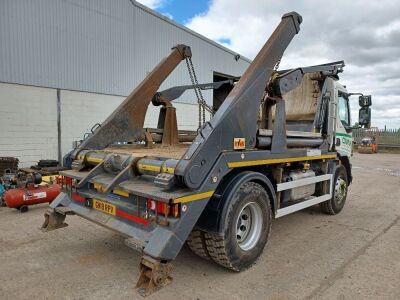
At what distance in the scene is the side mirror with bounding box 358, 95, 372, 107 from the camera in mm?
6348

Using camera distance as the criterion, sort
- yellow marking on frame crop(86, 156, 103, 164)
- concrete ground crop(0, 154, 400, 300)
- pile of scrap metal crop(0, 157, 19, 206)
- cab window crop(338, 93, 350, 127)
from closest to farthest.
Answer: concrete ground crop(0, 154, 400, 300), yellow marking on frame crop(86, 156, 103, 164), cab window crop(338, 93, 350, 127), pile of scrap metal crop(0, 157, 19, 206)

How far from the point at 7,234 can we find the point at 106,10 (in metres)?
9.60

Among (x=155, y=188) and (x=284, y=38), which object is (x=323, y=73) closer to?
(x=284, y=38)

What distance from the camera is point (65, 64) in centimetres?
1091

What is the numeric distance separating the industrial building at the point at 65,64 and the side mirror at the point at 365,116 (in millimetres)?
8742

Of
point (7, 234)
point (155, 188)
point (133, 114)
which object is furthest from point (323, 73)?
point (7, 234)

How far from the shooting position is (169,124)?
19.4 ft

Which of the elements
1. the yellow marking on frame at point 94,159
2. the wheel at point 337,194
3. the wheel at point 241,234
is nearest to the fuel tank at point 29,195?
the yellow marking on frame at point 94,159

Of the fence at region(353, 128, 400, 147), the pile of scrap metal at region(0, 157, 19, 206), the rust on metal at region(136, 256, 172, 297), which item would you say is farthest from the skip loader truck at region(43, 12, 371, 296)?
the fence at region(353, 128, 400, 147)

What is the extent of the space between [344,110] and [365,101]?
43 centimetres

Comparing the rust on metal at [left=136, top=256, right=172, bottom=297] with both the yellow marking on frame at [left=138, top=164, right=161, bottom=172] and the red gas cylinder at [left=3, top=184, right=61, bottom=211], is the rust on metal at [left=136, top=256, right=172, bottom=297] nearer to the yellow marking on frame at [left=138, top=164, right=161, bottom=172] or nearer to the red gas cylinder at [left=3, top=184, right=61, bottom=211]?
the yellow marking on frame at [left=138, top=164, right=161, bottom=172]

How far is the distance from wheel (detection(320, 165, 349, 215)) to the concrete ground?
0.54 m

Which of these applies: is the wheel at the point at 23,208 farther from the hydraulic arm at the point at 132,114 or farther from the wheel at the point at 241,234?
the wheel at the point at 241,234

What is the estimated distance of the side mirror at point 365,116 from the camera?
6398 millimetres
